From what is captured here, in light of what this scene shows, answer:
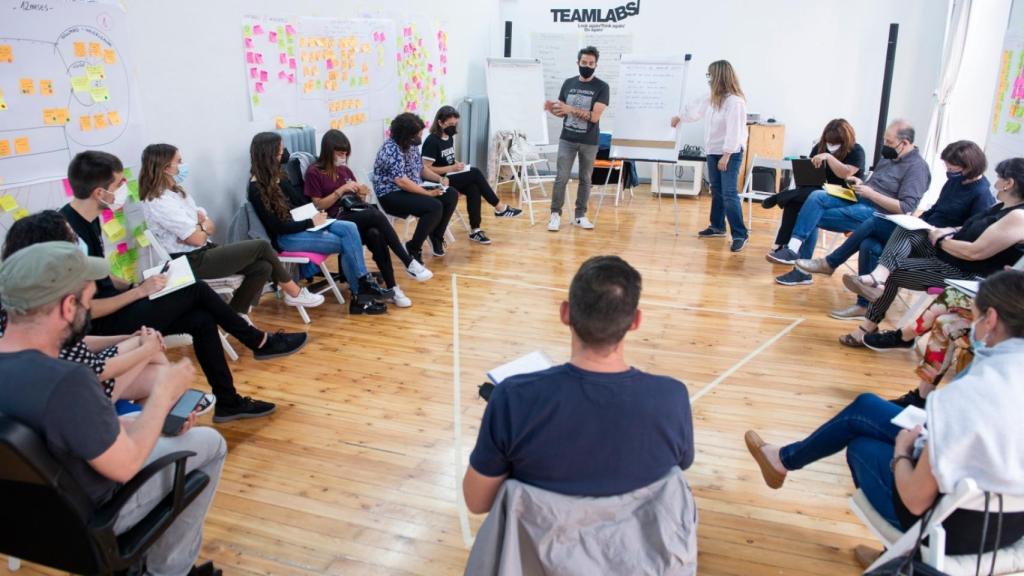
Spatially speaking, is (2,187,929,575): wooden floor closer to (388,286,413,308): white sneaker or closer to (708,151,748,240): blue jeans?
(388,286,413,308): white sneaker

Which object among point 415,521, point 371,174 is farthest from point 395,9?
point 415,521

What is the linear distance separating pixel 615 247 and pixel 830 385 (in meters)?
2.93

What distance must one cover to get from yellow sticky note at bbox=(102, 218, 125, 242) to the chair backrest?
2.42 m

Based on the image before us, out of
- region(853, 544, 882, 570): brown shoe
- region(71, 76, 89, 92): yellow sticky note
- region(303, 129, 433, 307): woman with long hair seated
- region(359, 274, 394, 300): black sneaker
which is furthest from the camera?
region(303, 129, 433, 307): woman with long hair seated

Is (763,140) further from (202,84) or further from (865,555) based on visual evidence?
(865,555)

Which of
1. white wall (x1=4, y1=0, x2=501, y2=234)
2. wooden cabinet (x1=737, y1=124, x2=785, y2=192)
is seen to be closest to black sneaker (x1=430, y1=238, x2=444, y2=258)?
white wall (x1=4, y1=0, x2=501, y2=234)

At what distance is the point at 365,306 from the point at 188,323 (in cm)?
156

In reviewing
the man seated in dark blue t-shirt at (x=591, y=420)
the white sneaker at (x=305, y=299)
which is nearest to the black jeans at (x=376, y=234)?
the white sneaker at (x=305, y=299)

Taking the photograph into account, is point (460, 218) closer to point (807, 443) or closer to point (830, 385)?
point (830, 385)

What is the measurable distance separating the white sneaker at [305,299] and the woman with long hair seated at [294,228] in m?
0.26

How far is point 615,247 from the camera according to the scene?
6.45 metres

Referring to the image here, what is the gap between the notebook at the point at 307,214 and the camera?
4625 mm

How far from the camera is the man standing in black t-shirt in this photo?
6.71 metres

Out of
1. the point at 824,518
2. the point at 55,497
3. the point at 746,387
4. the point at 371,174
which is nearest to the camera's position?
the point at 55,497
